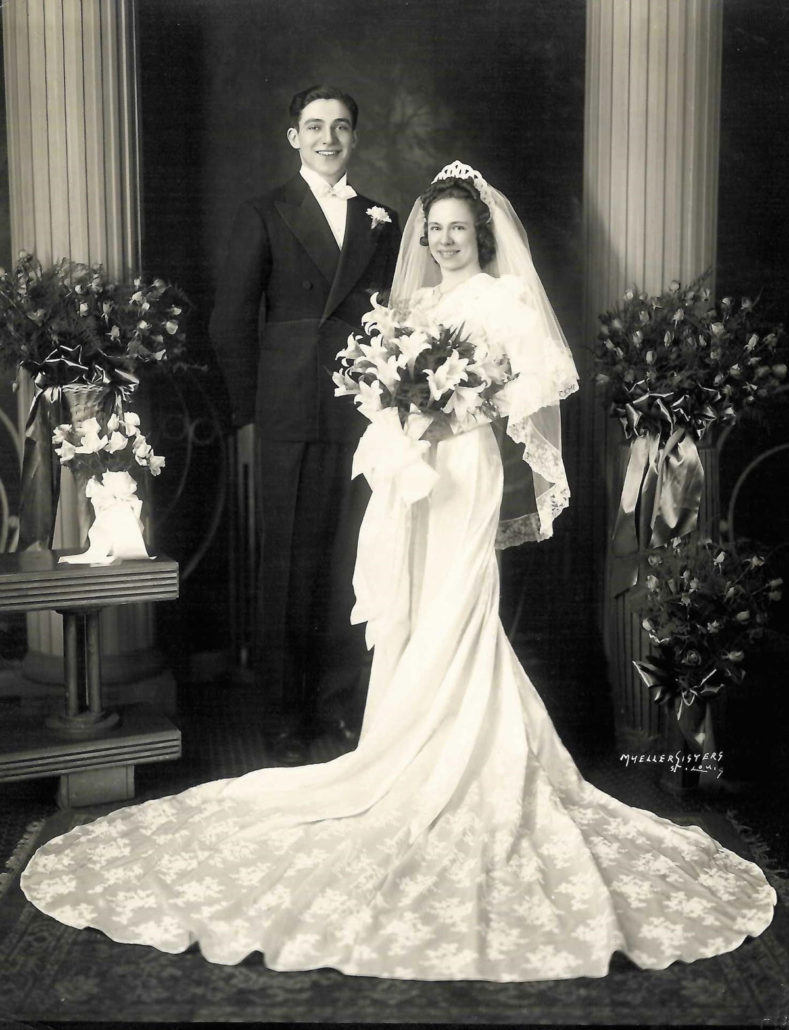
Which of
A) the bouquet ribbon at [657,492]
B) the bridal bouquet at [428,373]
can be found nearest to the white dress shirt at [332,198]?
the bridal bouquet at [428,373]

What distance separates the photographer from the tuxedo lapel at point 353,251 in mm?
4414

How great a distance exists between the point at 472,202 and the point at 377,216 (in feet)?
2.55

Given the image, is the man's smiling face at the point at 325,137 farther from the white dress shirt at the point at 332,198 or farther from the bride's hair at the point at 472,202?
the bride's hair at the point at 472,202

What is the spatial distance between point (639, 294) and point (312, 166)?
1.38 m

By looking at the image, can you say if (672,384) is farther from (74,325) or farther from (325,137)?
(74,325)

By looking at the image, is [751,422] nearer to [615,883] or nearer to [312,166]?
[312,166]

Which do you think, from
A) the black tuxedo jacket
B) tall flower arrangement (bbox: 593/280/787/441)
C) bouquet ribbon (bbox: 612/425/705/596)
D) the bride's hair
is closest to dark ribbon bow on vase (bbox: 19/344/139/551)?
the black tuxedo jacket

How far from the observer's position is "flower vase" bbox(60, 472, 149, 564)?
397 cm

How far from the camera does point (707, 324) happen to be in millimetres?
4125

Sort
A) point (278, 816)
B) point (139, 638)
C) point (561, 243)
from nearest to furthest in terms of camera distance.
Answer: point (278, 816) → point (139, 638) → point (561, 243)

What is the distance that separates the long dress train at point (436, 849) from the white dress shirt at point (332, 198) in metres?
1.27

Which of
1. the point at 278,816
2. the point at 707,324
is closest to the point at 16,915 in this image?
the point at 278,816

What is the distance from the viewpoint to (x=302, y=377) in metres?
4.47

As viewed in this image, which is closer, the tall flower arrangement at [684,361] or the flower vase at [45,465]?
the tall flower arrangement at [684,361]
